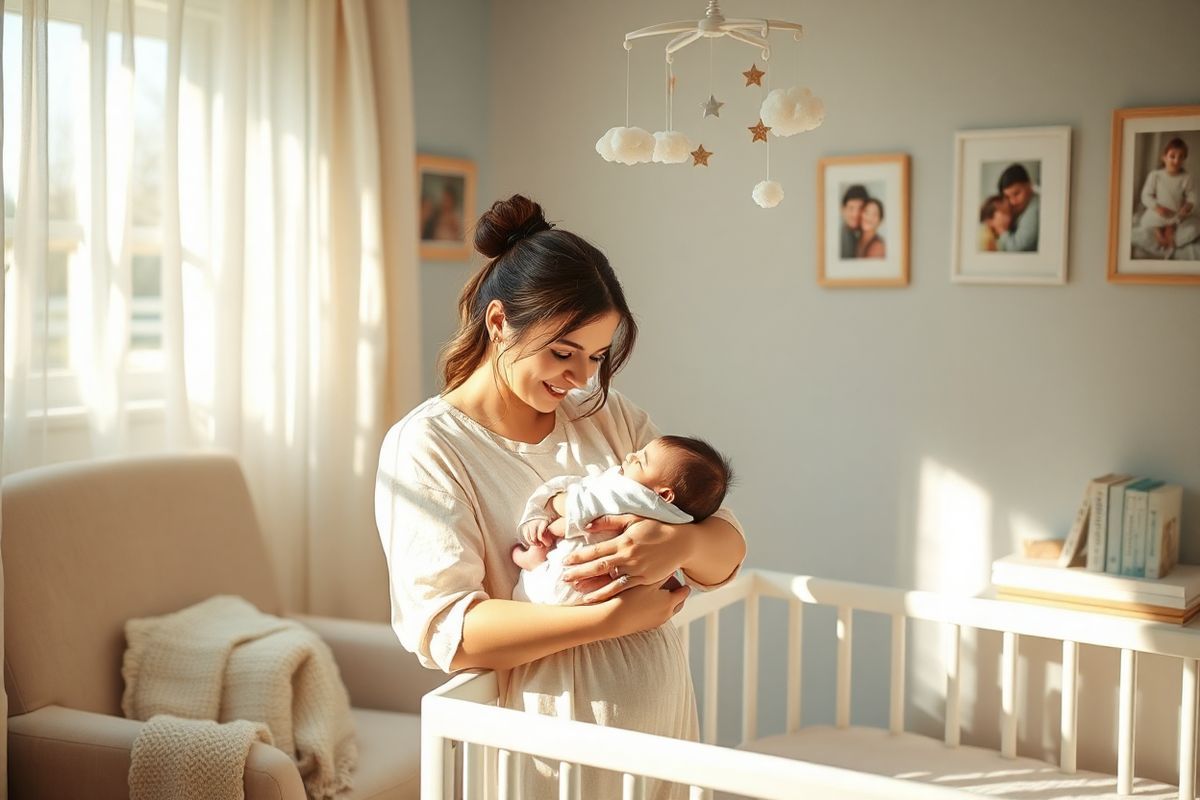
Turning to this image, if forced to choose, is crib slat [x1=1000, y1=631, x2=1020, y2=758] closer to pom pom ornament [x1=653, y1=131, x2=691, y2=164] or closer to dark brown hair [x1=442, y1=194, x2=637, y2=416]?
dark brown hair [x1=442, y1=194, x2=637, y2=416]

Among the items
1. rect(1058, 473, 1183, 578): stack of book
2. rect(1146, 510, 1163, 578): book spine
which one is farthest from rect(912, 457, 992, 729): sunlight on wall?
rect(1146, 510, 1163, 578): book spine

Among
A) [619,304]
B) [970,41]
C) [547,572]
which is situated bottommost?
[547,572]

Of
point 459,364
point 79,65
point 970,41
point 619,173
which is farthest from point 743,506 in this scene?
point 79,65

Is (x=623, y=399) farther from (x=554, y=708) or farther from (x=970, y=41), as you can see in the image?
(x=970, y=41)

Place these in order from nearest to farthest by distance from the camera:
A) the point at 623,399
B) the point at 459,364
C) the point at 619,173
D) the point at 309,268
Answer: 1. the point at 459,364
2. the point at 623,399
3. the point at 309,268
4. the point at 619,173

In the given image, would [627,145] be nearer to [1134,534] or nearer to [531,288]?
[531,288]

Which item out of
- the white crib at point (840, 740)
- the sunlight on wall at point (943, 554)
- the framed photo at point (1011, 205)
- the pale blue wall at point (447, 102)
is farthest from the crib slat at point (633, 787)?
the pale blue wall at point (447, 102)

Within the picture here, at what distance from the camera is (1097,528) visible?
98.2 inches

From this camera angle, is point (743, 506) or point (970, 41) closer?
point (970, 41)

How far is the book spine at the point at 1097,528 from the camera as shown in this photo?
2.48 metres

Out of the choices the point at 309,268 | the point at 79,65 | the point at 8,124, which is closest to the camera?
the point at 8,124

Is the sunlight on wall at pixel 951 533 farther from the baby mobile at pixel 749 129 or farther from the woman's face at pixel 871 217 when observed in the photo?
the baby mobile at pixel 749 129

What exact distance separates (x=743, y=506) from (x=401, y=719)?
1.05m

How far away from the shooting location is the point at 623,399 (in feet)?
6.15
